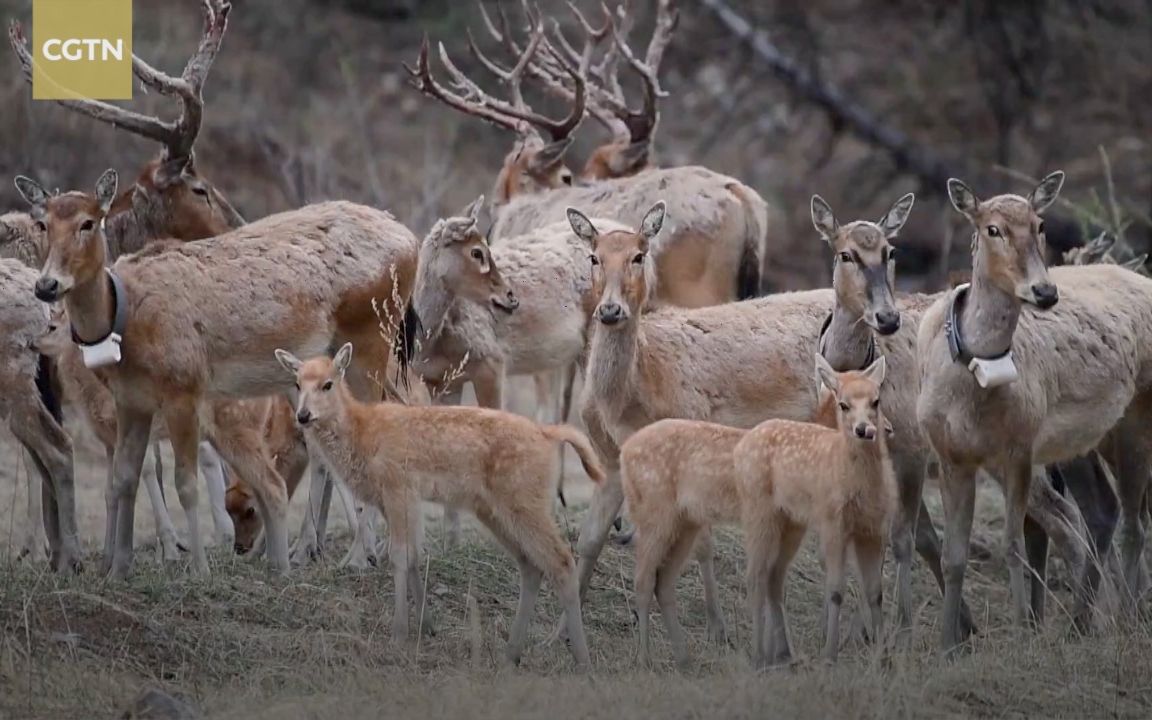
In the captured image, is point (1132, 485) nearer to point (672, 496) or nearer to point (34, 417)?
point (672, 496)

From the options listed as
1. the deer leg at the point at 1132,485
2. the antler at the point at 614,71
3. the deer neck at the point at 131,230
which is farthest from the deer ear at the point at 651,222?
the antler at the point at 614,71

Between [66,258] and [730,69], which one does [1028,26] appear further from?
[66,258]

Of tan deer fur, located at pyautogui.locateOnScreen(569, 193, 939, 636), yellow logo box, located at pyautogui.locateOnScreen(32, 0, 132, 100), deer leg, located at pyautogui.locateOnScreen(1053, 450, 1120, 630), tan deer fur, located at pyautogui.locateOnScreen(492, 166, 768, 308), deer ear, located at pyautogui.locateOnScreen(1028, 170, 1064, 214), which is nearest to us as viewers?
deer ear, located at pyautogui.locateOnScreen(1028, 170, 1064, 214)

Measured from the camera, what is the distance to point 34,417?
11.3 metres

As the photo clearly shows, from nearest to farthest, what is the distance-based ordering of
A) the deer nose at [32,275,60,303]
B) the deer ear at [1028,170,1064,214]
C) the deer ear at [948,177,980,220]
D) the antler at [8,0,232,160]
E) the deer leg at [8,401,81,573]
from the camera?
the deer ear at [948,177,980,220], the deer ear at [1028,170,1064,214], the deer nose at [32,275,60,303], the deer leg at [8,401,81,573], the antler at [8,0,232,160]

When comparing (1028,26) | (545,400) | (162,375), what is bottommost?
(545,400)

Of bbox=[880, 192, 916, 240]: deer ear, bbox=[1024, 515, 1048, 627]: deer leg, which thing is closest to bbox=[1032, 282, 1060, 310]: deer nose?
bbox=[880, 192, 916, 240]: deer ear

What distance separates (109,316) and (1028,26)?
16.6 m

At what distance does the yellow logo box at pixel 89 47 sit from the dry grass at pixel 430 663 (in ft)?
17.1

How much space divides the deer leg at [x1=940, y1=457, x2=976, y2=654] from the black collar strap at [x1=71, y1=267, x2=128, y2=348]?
166 inches

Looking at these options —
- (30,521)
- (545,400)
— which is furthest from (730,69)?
(30,521)

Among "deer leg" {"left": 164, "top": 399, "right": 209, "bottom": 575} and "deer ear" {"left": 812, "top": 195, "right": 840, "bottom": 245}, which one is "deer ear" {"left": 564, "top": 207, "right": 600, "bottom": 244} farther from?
"deer leg" {"left": 164, "top": 399, "right": 209, "bottom": 575}

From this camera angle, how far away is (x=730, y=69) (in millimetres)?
24984

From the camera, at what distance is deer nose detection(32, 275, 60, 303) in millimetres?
10133
